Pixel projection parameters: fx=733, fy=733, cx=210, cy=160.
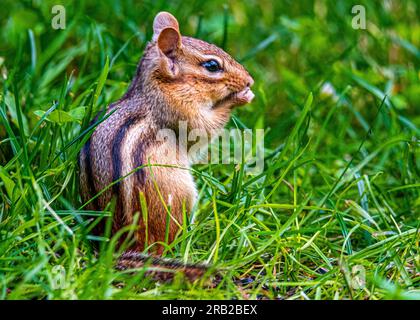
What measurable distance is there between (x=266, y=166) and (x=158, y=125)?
789 mm

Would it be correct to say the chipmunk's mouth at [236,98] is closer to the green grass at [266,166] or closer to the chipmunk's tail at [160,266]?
the green grass at [266,166]

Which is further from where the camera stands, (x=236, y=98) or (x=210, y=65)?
(x=236, y=98)

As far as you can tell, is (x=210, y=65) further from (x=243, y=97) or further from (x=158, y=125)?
(x=158, y=125)

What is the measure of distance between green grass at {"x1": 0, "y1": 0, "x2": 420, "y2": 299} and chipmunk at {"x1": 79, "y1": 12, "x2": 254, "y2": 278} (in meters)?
0.09

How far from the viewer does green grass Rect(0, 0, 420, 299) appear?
8.84 ft

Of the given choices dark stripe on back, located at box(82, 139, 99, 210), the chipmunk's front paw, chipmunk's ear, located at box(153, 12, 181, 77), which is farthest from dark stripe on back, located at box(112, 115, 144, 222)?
the chipmunk's front paw

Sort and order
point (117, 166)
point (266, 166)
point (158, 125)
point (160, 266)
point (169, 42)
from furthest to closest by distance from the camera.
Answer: point (266, 166), point (169, 42), point (158, 125), point (117, 166), point (160, 266)

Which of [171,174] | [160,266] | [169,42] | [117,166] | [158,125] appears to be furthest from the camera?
[169,42]

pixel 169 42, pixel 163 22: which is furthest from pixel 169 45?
pixel 163 22

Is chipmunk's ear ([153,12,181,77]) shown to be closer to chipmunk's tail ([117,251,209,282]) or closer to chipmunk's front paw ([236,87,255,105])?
chipmunk's front paw ([236,87,255,105])

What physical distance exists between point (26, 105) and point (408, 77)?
248cm

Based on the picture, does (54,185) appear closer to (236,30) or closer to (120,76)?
(120,76)

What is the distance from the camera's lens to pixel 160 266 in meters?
2.66

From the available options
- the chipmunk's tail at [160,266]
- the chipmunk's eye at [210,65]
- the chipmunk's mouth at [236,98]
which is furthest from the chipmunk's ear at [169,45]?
the chipmunk's tail at [160,266]
